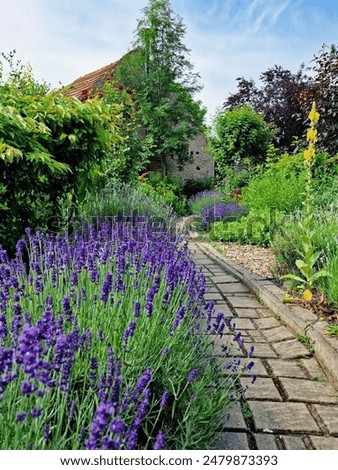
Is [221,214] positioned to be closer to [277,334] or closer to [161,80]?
[277,334]

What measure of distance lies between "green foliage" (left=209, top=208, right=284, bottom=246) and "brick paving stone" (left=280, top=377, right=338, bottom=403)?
476cm

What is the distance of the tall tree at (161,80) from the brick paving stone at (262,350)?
14642 millimetres

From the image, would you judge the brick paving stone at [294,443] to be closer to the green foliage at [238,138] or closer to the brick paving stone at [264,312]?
the brick paving stone at [264,312]

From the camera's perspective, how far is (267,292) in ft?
15.7

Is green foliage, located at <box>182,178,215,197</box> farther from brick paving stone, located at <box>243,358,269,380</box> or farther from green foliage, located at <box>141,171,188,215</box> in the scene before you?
brick paving stone, located at <box>243,358,269,380</box>

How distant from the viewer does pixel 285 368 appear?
10.1 feet

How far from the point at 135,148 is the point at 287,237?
8277mm

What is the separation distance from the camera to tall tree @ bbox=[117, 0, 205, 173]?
→ 1789cm

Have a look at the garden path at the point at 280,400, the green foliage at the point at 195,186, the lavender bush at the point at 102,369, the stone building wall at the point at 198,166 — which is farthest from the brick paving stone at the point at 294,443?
the stone building wall at the point at 198,166

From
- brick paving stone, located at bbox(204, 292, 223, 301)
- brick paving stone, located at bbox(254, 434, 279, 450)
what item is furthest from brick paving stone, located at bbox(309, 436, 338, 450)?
brick paving stone, located at bbox(204, 292, 223, 301)

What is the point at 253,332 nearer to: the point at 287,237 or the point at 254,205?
the point at 287,237

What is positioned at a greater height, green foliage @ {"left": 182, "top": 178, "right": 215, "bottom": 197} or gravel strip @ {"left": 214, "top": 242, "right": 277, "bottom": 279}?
green foliage @ {"left": 182, "top": 178, "right": 215, "bottom": 197}

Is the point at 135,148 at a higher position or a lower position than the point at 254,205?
higher
